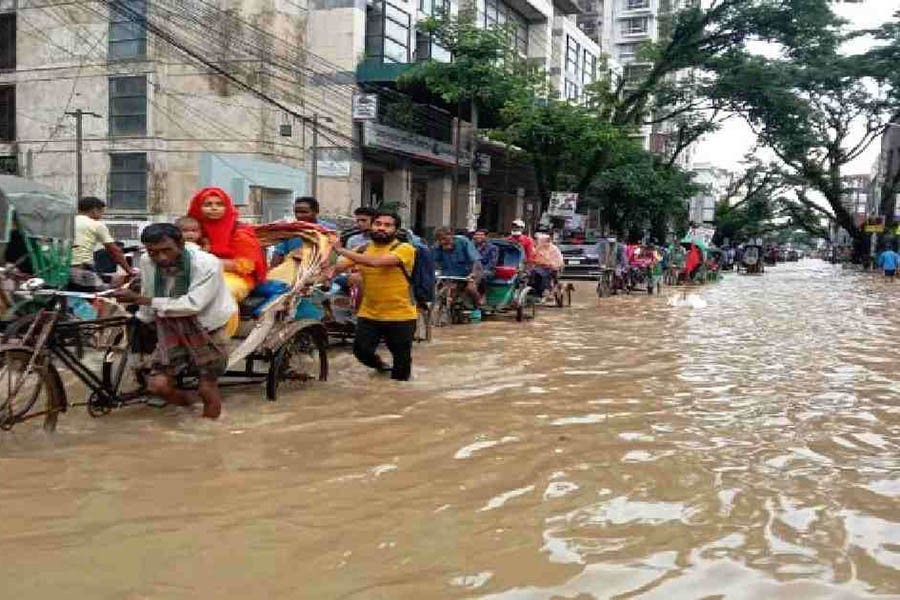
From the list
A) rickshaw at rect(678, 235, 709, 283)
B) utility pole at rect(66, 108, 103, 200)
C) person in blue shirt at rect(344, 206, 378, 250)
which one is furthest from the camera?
rickshaw at rect(678, 235, 709, 283)

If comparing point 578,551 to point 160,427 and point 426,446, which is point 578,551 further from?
point 160,427

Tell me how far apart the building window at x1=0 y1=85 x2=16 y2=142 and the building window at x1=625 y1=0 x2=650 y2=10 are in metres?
59.1

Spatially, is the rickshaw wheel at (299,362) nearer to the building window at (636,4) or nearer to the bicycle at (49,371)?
the bicycle at (49,371)

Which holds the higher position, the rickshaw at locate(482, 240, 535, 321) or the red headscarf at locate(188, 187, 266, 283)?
the red headscarf at locate(188, 187, 266, 283)

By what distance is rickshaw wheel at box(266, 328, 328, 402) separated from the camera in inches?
237

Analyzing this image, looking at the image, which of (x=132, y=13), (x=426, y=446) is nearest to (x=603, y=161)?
(x=132, y=13)

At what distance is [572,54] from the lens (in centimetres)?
4388

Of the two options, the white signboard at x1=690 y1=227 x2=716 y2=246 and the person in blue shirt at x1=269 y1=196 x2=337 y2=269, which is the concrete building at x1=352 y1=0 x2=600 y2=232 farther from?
the person in blue shirt at x1=269 y1=196 x2=337 y2=269

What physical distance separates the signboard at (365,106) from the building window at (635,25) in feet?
181

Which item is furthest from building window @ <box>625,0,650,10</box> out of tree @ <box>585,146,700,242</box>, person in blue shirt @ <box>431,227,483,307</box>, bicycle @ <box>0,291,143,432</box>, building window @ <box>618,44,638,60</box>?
bicycle @ <box>0,291,143,432</box>

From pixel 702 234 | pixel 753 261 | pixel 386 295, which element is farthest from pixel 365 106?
pixel 753 261

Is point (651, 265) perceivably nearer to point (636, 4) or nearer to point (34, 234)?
point (34, 234)

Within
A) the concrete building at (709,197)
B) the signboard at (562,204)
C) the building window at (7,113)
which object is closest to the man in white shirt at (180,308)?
the signboard at (562,204)

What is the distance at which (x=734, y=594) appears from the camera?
3078 mm
